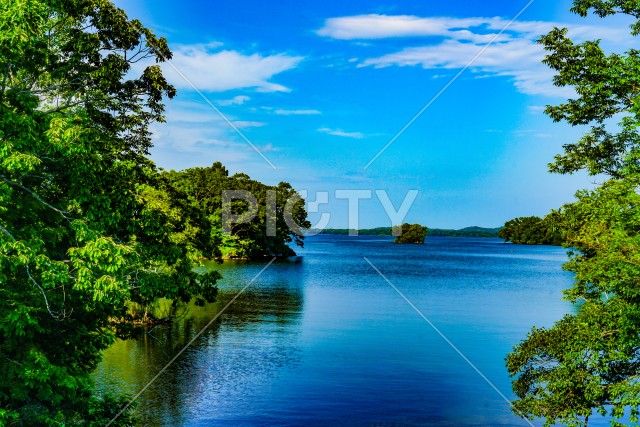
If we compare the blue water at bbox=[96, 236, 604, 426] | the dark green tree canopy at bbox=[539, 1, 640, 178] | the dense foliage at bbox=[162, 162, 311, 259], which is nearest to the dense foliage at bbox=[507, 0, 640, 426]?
the dark green tree canopy at bbox=[539, 1, 640, 178]

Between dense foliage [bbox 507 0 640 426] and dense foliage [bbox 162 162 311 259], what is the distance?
271 ft

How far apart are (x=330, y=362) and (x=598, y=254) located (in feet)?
68.0

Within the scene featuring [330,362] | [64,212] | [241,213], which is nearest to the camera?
[64,212]

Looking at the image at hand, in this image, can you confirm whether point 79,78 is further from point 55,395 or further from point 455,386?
point 455,386

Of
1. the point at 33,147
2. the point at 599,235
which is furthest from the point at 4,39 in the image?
the point at 599,235

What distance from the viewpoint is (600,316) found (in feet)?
56.6

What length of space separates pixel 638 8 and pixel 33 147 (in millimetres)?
17207

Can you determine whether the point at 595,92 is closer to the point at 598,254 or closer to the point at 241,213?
the point at 598,254

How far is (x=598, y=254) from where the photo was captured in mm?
17078

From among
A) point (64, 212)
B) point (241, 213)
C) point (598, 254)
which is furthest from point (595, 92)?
point (241, 213)

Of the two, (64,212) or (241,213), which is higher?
(241,213)

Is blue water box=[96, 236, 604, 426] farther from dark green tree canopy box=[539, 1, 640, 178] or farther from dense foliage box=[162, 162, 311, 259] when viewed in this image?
dense foliage box=[162, 162, 311, 259]

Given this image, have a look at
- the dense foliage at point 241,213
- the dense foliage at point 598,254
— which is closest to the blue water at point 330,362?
the dense foliage at point 598,254

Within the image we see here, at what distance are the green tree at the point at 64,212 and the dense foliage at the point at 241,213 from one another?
79778 mm
